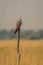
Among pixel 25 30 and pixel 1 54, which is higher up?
pixel 25 30

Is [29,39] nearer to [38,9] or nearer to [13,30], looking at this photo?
[13,30]

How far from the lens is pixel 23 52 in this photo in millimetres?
1247

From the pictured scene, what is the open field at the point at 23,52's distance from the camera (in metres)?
1.23

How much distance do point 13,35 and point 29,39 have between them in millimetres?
130

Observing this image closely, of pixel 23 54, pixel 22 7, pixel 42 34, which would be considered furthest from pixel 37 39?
pixel 22 7

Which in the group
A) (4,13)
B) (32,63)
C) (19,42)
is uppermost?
(4,13)

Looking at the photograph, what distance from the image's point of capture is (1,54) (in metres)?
1.25

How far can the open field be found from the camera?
1229 millimetres

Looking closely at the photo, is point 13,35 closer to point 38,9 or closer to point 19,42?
point 19,42

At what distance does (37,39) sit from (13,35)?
0.63 ft

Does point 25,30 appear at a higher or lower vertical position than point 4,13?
lower

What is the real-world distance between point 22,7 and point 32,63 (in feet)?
1.46

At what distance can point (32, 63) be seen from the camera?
1223mm

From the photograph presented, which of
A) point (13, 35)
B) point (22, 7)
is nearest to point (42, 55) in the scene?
point (13, 35)
